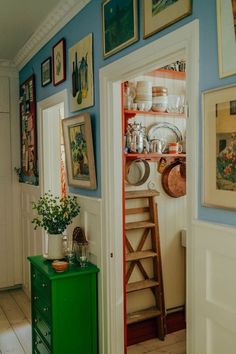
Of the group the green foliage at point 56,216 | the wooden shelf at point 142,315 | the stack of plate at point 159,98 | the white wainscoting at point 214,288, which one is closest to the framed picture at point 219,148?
the white wainscoting at point 214,288

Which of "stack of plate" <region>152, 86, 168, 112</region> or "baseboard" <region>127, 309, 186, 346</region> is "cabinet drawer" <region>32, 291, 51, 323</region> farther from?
"stack of plate" <region>152, 86, 168, 112</region>

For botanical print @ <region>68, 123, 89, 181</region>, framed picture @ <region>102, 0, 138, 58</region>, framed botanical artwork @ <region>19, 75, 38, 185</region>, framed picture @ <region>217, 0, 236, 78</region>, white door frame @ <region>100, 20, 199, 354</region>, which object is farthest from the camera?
framed botanical artwork @ <region>19, 75, 38, 185</region>

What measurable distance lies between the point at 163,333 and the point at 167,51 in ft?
7.65

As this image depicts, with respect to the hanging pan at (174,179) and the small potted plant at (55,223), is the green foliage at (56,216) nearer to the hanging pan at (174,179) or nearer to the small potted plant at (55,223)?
the small potted plant at (55,223)

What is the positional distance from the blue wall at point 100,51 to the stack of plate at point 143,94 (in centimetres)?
53

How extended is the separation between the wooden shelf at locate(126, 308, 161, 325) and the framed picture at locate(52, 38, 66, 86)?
1960mm

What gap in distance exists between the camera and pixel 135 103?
2.82 metres

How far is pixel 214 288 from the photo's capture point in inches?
57.7

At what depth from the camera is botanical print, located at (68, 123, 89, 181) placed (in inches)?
98.0

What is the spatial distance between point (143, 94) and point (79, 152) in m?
0.73

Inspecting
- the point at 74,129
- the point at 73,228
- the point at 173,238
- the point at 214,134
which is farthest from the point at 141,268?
the point at 214,134

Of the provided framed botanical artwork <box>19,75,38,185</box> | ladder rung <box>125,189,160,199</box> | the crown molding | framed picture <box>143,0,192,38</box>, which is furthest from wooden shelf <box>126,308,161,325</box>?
the crown molding

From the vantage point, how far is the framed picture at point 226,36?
1.32 meters

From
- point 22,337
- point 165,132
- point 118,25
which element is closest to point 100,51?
point 118,25
